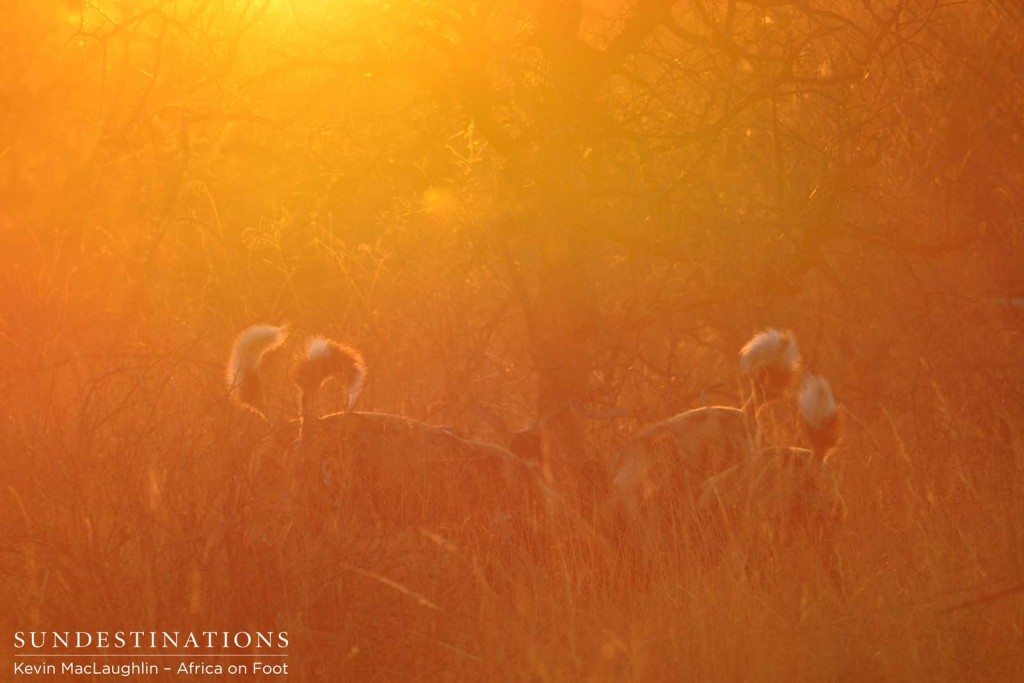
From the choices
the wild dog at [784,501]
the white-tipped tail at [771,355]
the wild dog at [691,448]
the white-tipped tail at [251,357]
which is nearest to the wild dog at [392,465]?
the white-tipped tail at [251,357]

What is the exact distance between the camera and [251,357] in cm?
470

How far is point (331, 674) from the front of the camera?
3273 mm

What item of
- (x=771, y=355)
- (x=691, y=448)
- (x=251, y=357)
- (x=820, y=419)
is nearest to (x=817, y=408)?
(x=820, y=419)

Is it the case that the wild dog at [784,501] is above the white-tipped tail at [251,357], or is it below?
below

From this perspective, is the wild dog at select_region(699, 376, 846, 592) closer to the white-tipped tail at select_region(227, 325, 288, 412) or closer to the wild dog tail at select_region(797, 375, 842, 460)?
the wild dog tail at select_region(797, 375, 842, 460)

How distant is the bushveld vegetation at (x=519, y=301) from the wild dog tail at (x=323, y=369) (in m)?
0.36

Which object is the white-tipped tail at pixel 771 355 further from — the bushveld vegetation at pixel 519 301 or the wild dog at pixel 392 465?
the wild dog at pixel 392 465

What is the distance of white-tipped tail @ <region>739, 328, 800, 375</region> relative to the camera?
4.95m

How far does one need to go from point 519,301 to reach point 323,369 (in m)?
1.45

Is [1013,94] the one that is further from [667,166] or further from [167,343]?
[167,343]

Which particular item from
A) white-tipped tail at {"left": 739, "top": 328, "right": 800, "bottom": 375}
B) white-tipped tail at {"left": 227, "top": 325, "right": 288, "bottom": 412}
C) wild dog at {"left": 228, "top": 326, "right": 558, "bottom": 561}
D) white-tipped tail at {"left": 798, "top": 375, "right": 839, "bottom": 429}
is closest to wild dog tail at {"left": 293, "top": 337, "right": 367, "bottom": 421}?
wild dog at {"left": 228, "top": 326, "right": 558, "bottom": 561}

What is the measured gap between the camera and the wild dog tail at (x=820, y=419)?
4.65 metres

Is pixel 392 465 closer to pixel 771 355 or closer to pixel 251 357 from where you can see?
pixel 251 357

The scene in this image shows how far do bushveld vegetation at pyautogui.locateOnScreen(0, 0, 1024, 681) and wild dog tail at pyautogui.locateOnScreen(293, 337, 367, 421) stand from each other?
360 mm
